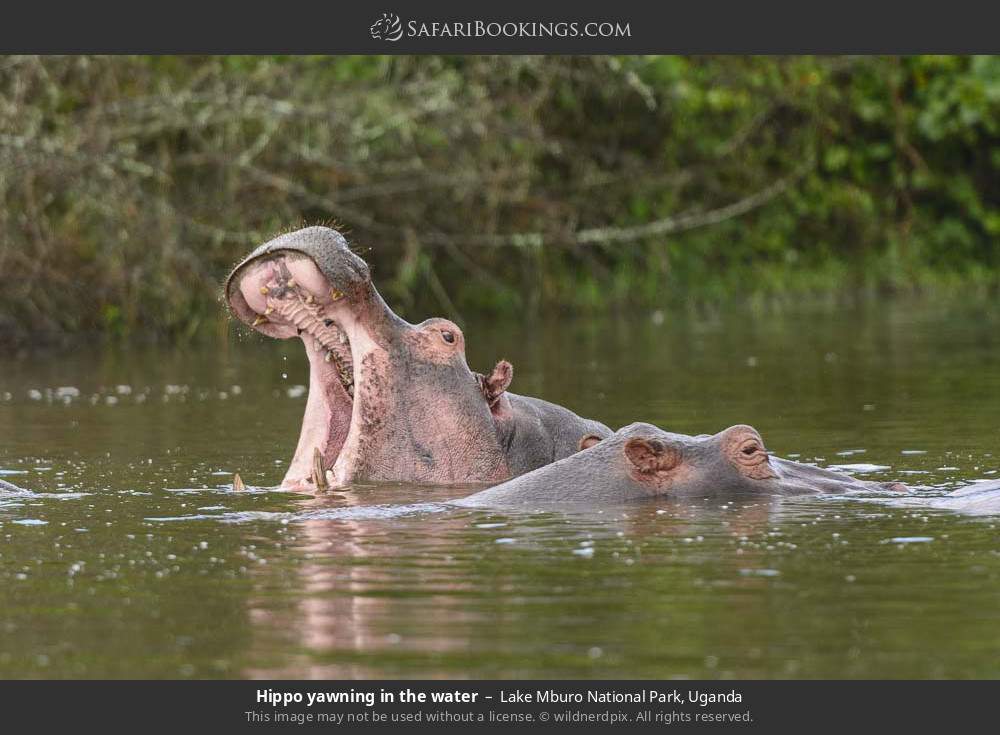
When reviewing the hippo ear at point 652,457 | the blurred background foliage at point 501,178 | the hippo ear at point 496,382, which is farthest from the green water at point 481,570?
the blurred background foliage at point 501,178

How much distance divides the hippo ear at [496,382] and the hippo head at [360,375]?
31 mm

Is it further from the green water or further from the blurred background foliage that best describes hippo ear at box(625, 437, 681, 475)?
the blurred background foliage

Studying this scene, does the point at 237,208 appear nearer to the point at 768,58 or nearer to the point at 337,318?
the point at 768,58

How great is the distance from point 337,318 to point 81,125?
453 inches

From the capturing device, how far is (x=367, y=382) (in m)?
9.11

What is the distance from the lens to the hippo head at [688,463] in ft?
28.0

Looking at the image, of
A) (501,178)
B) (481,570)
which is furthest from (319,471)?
(501,178)

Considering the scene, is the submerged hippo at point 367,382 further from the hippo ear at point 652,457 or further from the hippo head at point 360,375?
the hippo ear at point 652,457

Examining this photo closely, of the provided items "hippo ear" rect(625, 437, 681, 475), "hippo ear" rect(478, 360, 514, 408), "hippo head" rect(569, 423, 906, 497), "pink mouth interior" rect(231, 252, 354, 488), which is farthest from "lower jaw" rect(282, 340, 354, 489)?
"hippo ear" rect(625, 437, 681, 475)

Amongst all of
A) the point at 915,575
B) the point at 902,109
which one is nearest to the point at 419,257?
the point at 902,109

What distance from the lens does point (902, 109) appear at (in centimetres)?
2830

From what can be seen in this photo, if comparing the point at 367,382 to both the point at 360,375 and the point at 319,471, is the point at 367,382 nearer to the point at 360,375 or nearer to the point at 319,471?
the point at 360,375
